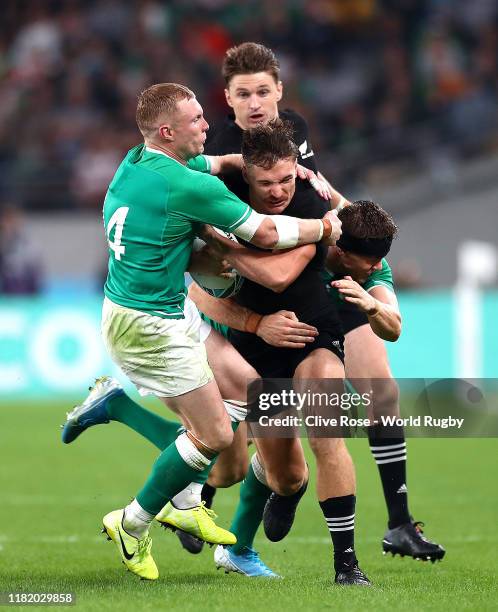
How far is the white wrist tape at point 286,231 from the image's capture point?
5.97 meters

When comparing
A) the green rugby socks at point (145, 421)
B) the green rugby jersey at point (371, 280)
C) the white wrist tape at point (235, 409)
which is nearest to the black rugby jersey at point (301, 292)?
the green rugby jersey at point (371, 280)

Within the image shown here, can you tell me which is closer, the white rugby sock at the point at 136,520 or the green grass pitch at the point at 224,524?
the green grass pitch at the point at 224,524

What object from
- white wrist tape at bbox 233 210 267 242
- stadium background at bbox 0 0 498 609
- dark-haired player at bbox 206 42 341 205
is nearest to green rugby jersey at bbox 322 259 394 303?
dark-haired player at bbox 206 42 341 205

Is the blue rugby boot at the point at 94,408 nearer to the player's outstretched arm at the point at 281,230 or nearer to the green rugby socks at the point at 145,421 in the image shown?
the green rugby socks at the point at 145,421

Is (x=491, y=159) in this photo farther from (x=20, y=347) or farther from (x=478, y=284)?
(x=20, y=347)

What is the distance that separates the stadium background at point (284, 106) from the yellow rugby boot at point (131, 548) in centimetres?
700

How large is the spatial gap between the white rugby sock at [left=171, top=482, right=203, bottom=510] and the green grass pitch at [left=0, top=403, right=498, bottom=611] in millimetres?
381

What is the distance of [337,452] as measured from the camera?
6.08 metres

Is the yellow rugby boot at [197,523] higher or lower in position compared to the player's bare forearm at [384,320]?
lower

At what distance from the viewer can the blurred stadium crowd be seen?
18406 millimetres

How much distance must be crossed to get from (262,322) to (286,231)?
1.93ft

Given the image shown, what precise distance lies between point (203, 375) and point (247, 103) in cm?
175

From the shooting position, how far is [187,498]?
620 centimetres

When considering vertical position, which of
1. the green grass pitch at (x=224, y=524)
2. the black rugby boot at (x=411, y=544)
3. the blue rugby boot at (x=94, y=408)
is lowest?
the green grass pitch at (x=224, y=524)
